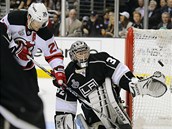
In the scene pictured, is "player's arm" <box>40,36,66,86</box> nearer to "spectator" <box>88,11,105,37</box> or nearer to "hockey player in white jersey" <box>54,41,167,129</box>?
"hockey player in white jersey" <box>54,41,167,129</box>

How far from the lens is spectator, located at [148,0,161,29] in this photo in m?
6.01

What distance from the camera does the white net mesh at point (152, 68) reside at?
4.54 metres

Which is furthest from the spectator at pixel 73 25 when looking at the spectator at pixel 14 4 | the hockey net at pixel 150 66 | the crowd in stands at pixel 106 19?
the hockey net at pixel 150 66

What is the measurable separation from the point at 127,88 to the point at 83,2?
2.80 m

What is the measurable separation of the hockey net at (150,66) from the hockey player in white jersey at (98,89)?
2.49ft

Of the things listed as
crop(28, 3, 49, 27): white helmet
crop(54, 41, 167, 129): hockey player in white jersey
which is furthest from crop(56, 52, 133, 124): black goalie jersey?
crop(28, 3, 49, 27): white helmet

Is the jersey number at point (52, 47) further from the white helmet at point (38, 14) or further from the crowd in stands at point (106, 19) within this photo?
the crowd in stands at point (106, 19)

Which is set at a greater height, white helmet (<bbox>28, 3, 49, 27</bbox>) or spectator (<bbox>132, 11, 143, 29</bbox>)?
white helmet (<bbox>28, 3, 49, 27</bbox>)

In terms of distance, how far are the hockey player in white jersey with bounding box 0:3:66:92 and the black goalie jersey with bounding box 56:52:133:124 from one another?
23 cm

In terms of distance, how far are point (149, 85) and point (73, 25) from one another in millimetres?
2758

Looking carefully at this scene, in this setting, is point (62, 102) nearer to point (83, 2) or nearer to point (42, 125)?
point (42, 125)

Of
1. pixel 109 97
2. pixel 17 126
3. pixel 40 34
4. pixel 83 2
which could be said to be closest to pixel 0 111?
pixel 17 126

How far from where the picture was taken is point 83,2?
6.32 meters

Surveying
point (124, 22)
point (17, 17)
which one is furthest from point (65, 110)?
point (124, 22)
